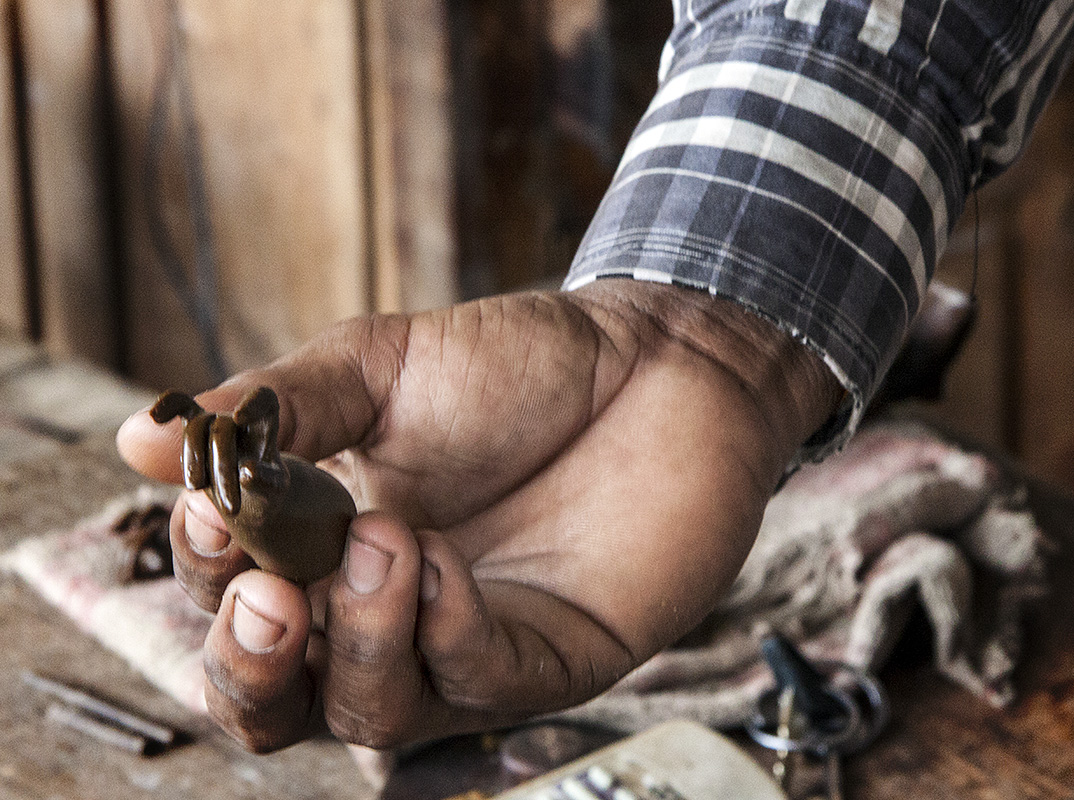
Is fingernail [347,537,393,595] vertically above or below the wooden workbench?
above

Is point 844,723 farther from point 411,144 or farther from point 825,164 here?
point 411,144

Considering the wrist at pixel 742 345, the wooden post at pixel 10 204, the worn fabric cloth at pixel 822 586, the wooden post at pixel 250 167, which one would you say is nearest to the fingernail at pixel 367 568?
the wrist at pixel 742 345

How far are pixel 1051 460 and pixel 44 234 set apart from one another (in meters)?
2.47

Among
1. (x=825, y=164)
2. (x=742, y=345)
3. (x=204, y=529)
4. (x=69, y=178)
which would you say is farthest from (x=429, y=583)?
(x=69, y=178)

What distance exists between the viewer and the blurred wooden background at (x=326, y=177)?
1.91 metres

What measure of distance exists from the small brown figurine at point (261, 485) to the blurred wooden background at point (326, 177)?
1.43m

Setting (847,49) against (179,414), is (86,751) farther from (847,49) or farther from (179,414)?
(847,49)

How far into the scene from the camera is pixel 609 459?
683 millimetres

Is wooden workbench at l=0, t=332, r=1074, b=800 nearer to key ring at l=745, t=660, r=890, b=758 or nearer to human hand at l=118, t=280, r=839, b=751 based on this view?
key ring at l=745, t=660, r=890, b=758

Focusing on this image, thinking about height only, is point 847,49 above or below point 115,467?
above

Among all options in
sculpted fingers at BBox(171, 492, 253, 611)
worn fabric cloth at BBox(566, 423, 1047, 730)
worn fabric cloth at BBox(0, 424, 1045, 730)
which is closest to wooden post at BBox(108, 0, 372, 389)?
worn fabric cloth at BBox(0, 424, 1045, 730)

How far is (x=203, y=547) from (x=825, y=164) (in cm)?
47

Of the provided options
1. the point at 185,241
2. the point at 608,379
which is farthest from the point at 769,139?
the point at 185,241

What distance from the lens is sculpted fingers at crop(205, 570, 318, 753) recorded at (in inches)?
20.5
